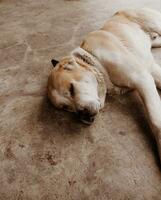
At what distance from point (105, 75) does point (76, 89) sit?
418 mm

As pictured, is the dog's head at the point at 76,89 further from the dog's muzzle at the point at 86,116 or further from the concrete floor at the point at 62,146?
the concrete floor at the point at 62,146

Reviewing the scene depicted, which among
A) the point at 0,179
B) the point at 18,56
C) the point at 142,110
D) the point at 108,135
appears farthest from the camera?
the point at 18,56

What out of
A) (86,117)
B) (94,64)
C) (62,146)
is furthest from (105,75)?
(62,146)

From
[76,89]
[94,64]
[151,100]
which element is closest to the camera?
[76,89]

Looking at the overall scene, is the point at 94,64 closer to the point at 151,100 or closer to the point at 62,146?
the point at 151,100

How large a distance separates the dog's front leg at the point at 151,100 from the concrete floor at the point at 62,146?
15 cm

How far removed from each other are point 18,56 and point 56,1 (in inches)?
70.9

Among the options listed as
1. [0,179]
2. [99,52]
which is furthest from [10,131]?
[99,52]

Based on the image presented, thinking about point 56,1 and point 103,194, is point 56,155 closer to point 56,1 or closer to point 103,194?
point 103,194

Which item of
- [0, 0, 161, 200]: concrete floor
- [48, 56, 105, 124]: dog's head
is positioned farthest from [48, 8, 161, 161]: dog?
[0, 0, 161, 200]: concrete floor

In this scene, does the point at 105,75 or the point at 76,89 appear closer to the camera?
the point at 76,89

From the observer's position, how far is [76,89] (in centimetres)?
255

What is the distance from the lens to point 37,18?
4.81 meters

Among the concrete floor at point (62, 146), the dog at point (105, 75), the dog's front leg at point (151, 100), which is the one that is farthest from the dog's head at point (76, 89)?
the dog's front leg at point (151, 100)
